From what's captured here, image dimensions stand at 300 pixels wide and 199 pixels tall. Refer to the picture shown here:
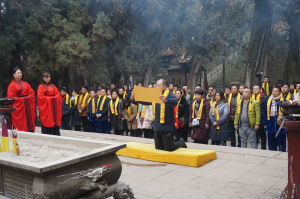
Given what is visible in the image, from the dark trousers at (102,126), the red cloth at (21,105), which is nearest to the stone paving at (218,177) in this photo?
the red cloth at (21,105)

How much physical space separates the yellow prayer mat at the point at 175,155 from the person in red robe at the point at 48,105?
5.92 ft

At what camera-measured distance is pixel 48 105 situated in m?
6.99

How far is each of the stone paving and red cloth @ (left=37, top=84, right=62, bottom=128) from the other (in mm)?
1835

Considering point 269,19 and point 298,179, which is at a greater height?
point 269,19

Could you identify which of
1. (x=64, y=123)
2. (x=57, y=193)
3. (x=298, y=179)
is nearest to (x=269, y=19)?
(x=64, y=123)

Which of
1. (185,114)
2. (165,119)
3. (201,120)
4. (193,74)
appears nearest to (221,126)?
(201,120)

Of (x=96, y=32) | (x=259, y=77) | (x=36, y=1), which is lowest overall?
(x=259, y=77)

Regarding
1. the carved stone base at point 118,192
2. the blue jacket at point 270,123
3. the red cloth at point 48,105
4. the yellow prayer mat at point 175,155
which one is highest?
the red cloth at point 48,105

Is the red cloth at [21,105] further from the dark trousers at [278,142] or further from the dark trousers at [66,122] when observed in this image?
the dark trousers at [278,142]

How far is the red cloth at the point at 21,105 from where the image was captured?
21.8 ft

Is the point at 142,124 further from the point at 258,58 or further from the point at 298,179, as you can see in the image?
the point at 258,58

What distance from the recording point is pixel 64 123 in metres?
10.9

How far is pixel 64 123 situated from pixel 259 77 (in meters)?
7.85

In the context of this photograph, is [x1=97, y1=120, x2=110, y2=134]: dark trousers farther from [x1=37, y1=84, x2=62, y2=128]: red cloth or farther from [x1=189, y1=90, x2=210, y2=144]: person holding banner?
[x1=189, y1=90, x2=210, y2=144]: person holding banner
